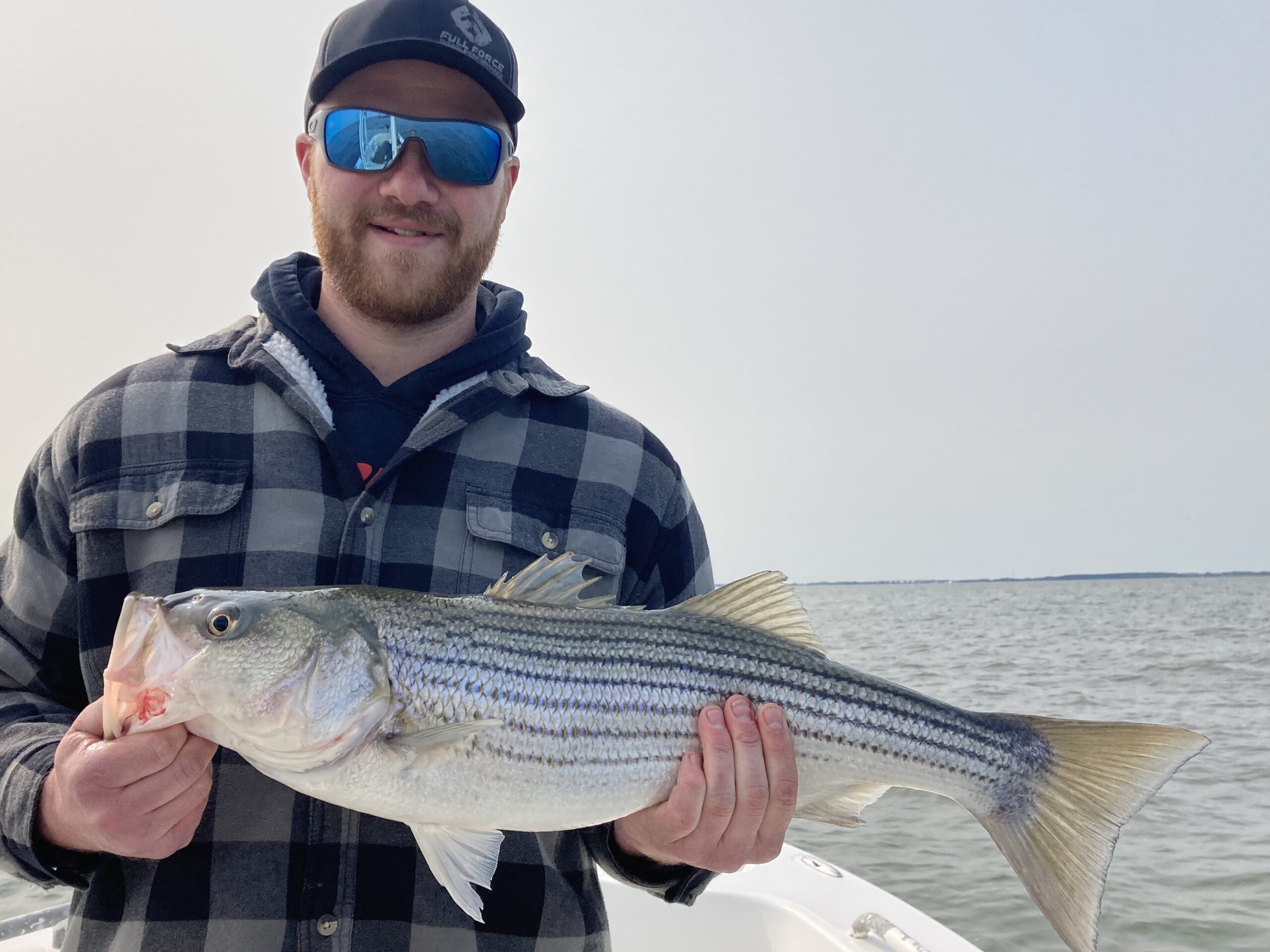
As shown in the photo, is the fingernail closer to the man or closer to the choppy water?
the man

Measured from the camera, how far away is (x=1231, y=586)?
359 ft

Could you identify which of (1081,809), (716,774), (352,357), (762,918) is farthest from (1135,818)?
(352,357)

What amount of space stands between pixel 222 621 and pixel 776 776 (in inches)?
70.0

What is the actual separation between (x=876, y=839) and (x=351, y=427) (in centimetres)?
1000

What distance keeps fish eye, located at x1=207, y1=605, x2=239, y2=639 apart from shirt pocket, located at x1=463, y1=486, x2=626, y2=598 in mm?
793

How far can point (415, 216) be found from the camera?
3299 mm

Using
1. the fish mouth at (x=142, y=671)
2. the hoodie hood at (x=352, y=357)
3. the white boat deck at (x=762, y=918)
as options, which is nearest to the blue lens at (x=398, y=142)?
the hoodie hood at (x=352, y=357)

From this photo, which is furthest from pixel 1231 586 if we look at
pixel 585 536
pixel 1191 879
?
pixel 585 536

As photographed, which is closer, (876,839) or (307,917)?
(307,917)

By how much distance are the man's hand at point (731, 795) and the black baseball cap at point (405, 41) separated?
8.58 feet

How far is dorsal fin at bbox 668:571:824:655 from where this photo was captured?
3119 millimetres

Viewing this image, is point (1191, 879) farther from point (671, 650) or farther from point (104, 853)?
point (104, 853)

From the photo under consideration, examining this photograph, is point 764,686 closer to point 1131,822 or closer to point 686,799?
point 686,799

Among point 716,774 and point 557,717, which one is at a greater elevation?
point 557,717
